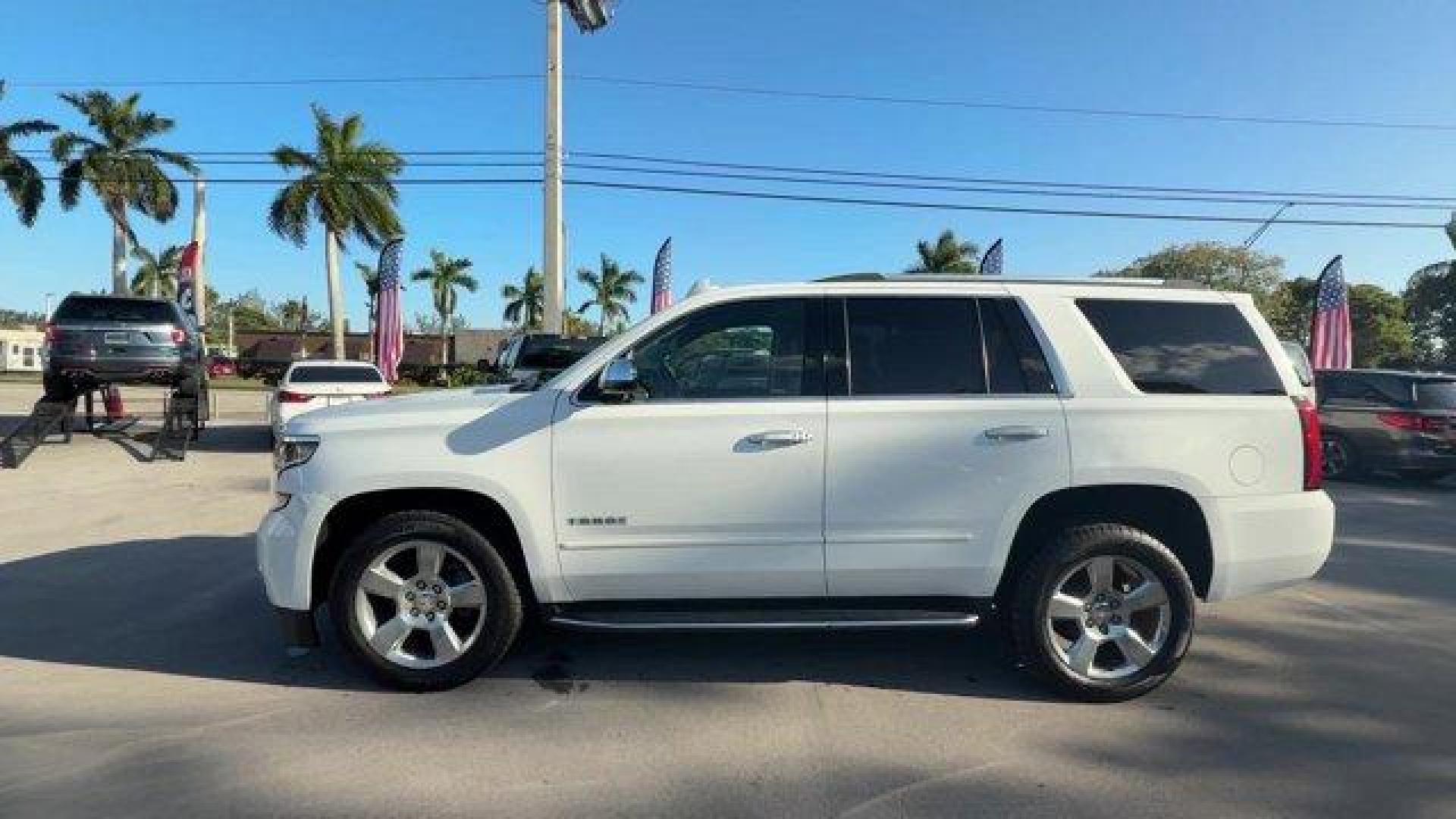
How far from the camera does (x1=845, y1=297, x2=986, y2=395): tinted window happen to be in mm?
4844

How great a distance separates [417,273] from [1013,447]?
7766cm

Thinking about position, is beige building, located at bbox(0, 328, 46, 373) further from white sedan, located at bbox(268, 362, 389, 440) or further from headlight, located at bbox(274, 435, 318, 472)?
headlight, located at bbox(274, 435, 318, 472)

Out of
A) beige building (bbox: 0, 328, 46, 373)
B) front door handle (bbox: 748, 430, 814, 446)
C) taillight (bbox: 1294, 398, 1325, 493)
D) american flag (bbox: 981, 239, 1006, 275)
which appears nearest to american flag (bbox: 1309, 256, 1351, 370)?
american flag (bbox: 981, 239, 1006, 275)

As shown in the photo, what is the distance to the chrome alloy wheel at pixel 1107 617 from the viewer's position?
15.8 feet

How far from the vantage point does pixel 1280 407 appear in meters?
4.89

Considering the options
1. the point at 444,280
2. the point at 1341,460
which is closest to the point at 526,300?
the point at 444,280

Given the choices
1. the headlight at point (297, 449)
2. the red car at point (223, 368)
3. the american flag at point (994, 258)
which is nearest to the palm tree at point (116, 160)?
the red car at point (223, 368)

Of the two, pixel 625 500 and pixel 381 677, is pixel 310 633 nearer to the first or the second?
pixel 381 677

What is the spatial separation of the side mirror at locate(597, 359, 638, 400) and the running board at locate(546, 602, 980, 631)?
0.99m

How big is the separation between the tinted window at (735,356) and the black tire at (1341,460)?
12172 mm

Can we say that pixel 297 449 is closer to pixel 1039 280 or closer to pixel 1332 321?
pixel 1039 280

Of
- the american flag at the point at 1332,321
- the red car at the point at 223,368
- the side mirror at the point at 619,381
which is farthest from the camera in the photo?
the red car at the point at 223,368

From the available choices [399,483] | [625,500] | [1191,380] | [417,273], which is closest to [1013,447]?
[1191,380]

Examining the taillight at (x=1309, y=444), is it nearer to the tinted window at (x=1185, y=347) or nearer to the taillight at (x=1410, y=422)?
the tinted window at (x=1185, y=347)
